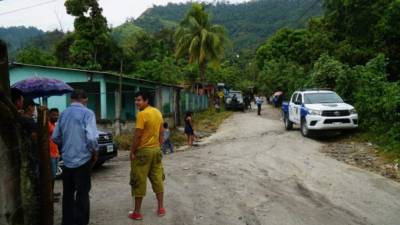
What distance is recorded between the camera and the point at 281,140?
54.7ft

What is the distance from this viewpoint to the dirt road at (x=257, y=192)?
695 centimetres

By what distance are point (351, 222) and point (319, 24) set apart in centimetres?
3438

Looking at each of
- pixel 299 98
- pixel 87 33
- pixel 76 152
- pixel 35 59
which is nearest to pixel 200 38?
pixel 87 33

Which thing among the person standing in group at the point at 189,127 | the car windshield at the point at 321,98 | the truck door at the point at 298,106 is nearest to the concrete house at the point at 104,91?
the person standing in group at the point at 189,127

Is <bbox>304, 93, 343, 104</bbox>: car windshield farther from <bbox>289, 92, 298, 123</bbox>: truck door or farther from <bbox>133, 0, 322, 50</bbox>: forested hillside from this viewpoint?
<bbox>133, 0, 322, 50</bbox>: forested hillside

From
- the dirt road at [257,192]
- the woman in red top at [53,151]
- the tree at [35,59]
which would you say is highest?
the tree at [35,59]

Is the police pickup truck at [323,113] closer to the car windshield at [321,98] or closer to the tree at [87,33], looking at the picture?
the car windshield at [321,98]

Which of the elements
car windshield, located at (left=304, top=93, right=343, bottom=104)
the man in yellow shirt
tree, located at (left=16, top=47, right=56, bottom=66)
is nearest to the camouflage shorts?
the man in yellow shirt

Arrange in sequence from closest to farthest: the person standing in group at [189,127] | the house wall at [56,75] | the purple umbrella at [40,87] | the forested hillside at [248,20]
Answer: the purple umbrella at [40,87] < the person standing in group at [189,127] < the house wall at [56,75] < the forested hillside at [248,20]

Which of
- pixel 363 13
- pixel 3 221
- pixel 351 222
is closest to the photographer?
pixel 3 221

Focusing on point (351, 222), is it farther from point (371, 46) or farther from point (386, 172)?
point (371, 46)

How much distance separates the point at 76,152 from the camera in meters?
5.82

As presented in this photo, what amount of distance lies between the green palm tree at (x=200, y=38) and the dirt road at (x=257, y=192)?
2536cm

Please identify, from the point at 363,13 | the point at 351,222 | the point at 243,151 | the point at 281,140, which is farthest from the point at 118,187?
the point at 363,13
